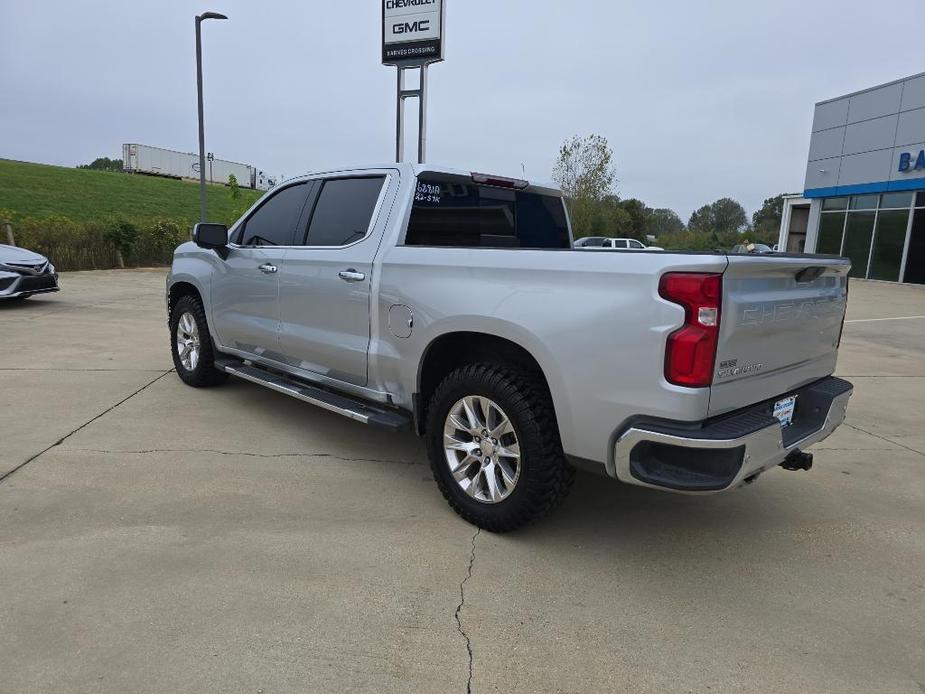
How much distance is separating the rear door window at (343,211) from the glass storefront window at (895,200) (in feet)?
85.5

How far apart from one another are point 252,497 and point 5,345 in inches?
224

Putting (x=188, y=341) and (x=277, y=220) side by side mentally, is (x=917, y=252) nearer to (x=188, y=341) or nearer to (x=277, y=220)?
(x=277, y=220)

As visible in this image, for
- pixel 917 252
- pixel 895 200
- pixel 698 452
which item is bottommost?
pixel 698 452

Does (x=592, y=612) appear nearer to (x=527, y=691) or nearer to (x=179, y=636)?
(x=527, y=691)

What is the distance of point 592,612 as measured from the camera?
8.94ft

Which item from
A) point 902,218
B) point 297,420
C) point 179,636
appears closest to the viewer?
point 179,636

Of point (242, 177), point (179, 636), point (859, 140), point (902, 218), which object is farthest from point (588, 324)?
point (242, 177)

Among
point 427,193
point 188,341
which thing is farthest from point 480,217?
point 188,341

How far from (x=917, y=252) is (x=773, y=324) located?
83.5 feet

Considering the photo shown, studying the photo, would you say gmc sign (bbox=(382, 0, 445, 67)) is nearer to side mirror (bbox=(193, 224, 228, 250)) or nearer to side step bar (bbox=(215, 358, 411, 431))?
side mirror (bbox=(193, 224, 228, 250))

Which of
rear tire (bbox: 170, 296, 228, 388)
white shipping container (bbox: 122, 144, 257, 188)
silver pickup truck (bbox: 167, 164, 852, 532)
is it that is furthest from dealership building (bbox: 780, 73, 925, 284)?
white shipping container (bbox: 122, 144, 257, 188)

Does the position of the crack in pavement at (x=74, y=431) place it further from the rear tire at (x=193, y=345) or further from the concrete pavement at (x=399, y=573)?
the rear tire at (x=193, y=345)

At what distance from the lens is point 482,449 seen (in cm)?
330

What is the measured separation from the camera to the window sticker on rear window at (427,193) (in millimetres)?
3986
